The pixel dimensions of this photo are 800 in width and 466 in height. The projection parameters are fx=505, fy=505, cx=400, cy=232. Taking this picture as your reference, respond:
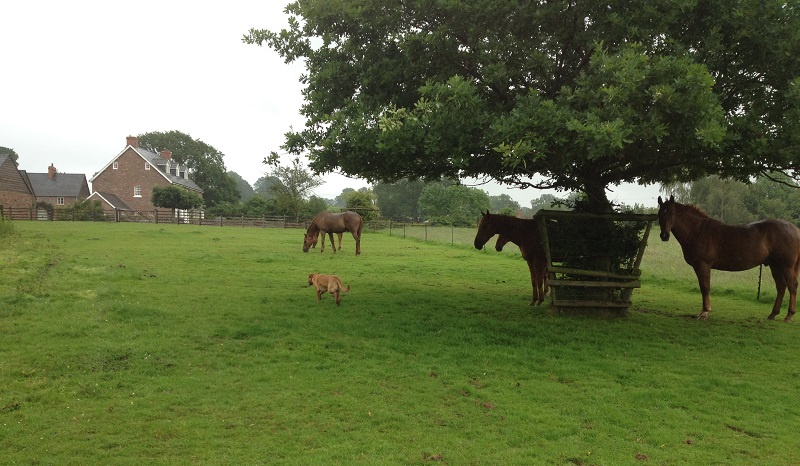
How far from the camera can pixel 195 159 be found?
8400 centimetres

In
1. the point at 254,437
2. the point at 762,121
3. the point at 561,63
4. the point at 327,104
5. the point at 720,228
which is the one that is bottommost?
the point at 254,437

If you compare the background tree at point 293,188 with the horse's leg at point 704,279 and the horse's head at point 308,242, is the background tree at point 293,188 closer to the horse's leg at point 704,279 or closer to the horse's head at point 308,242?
the horse's head at point 308,242

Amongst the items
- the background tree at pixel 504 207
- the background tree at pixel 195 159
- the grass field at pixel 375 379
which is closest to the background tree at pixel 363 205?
the background tree at pixel 504 207

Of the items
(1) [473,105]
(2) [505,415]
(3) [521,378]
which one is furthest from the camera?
(1) [473,105]

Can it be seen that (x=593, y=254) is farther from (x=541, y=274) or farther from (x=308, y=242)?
(x=308, y=242)

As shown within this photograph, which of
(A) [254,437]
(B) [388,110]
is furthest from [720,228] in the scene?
(A) [254,437]

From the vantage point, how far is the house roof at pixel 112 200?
6106 cm

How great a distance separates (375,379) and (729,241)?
777 centimetres

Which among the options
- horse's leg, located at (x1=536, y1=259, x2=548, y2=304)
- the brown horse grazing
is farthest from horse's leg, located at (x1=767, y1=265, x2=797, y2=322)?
horse's leg, located at (x1=536, y1=259, x2=548, y2=304)

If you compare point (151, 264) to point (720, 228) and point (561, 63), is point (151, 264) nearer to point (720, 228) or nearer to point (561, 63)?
point (561, 63)

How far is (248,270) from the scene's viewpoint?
50.6ft

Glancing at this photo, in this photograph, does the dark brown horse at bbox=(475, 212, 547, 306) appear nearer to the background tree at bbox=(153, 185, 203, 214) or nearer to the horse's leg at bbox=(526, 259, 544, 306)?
the horse's leg at bbox=(526, 259, 544, 306)

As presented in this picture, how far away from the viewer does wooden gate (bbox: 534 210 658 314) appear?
9.37 meters

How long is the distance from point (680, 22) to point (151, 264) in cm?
1506
